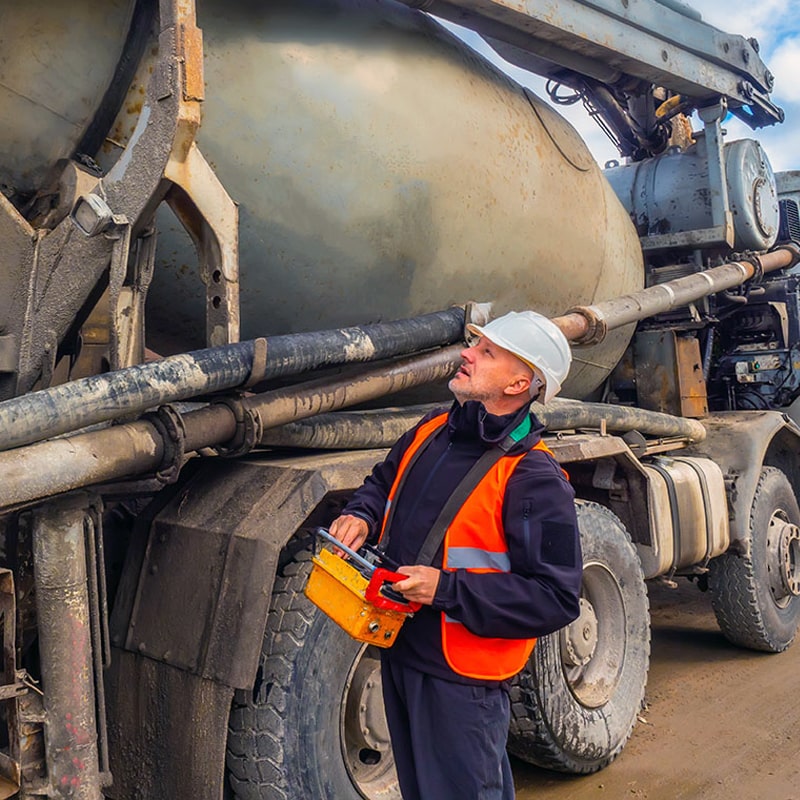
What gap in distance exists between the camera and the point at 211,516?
2578 millimetres

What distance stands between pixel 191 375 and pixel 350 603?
0.80 metres

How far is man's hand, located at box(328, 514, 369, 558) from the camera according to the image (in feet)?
7.01

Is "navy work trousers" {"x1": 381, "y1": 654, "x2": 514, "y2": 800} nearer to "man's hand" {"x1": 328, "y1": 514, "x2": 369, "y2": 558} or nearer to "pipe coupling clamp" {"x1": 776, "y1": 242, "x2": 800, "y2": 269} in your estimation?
"man's hand" {"x1": 328, "y1": 514, "x2": 369, "y2": 558}

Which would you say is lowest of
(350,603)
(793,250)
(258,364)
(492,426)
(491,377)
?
(350,603)

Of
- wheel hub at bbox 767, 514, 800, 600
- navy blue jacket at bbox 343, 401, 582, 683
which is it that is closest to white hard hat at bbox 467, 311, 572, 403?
navy blue jacket at bbox 343, 401, 582, 683

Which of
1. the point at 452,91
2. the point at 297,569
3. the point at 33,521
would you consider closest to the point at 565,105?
the point at 452,91

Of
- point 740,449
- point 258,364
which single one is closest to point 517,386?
point 258,364

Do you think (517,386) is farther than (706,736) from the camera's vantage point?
No

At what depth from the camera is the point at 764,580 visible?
4984 millimetres

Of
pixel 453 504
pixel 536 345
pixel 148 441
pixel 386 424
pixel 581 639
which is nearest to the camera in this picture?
pixel 453 504

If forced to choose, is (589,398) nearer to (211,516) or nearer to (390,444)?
(390,444)

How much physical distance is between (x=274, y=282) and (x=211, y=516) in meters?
0.88

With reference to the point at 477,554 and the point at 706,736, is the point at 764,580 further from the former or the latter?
the point at 477,554

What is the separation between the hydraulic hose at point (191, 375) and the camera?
2.07 m
